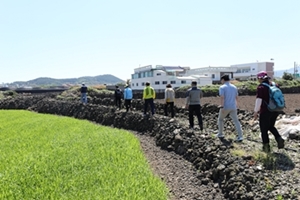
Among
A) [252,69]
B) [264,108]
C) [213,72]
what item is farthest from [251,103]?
[252,69]

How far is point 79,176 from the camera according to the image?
21.2 feet

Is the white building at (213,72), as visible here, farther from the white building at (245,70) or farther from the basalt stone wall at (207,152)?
the basalt stone wall at (207,152)

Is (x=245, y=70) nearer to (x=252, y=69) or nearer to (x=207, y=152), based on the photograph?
(x=252, y=69)

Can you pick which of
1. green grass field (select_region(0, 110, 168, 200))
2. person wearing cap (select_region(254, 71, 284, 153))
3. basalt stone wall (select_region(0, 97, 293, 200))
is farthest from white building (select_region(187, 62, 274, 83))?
person wearing cap (select_region(254, 71, 284, 153))

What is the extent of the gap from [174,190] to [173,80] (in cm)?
4869

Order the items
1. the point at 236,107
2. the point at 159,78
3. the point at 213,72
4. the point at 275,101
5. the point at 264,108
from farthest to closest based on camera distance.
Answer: the point at 213,72
the point at 159,78
the point at 236,107
the point at 264,108
the point at 275,101

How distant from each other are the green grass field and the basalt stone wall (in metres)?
Answer: 1.14

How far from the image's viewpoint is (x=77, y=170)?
6918mm

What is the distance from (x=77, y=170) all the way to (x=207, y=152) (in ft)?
9.77

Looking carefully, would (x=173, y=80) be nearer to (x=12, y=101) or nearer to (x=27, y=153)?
(x=12, y=101)

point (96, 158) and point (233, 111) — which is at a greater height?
point (233, 111)

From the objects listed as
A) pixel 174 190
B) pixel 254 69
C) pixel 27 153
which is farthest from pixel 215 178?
pixel 254 69

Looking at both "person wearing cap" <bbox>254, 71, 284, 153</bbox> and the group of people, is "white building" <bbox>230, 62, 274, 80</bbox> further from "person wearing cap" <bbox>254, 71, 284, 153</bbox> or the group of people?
"person wearing cap" <bbox>254, 71, 284, 153</bbox>

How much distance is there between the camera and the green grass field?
565cm
